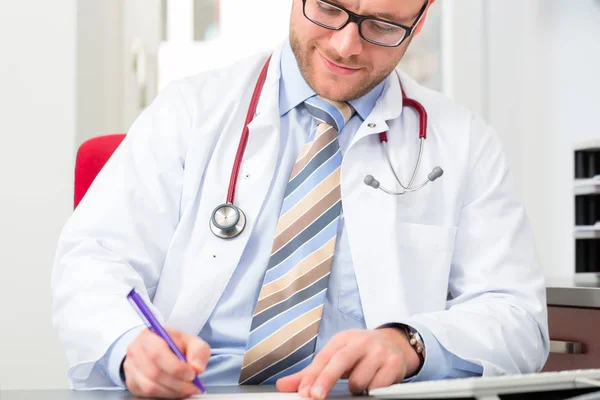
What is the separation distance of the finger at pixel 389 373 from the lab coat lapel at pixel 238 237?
334mm

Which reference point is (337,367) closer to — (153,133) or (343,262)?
(343,262)

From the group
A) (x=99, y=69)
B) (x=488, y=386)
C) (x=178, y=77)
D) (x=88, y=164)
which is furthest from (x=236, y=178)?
(x=178, y=77)

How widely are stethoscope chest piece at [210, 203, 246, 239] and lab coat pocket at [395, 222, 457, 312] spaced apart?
0.83 ft

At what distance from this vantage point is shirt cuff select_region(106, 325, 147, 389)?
940 millimetres

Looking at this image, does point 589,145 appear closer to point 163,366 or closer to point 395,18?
point 395,18

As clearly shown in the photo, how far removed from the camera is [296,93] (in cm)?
135

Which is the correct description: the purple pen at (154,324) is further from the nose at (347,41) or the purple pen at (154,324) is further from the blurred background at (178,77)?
the blurred background at (178,77)

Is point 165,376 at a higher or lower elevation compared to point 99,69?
lower

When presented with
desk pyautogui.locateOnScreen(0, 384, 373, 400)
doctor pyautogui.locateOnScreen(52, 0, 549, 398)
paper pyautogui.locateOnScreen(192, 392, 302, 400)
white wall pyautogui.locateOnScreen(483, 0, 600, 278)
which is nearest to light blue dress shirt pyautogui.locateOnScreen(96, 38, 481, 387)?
doctor pyautogui.locateOnScreen(52, 0, 549, 398)

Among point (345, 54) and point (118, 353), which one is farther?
point (345, 54)

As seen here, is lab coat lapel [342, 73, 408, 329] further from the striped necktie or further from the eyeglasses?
the eyeglasses

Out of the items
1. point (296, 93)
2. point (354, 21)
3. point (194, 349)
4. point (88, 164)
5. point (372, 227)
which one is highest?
point (354, 21)

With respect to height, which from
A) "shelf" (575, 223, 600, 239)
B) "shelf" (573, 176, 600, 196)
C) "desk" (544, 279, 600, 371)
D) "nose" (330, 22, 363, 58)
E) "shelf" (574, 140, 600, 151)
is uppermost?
"nose" (330, 22, 363, 58)

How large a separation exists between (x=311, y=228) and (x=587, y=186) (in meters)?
0.88
